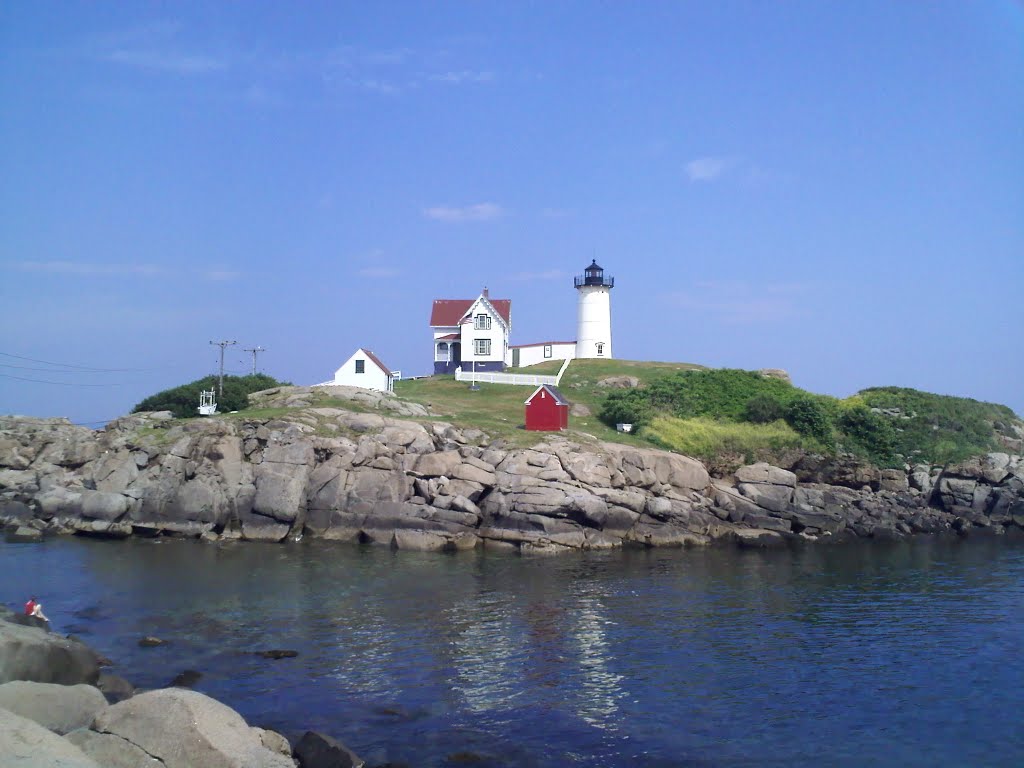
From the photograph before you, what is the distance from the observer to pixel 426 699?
60.8ft

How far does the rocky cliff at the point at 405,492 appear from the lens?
118ft

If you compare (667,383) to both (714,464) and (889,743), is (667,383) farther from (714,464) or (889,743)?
(889,743)

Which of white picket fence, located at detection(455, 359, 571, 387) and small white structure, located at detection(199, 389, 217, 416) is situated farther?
white picket fence, located at detection(455, 359, 571, 387)

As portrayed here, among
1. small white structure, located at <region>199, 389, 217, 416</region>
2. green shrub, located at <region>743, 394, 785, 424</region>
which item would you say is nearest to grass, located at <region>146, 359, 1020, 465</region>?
green shrub, located at <region>743, 394, 785, 424</region>

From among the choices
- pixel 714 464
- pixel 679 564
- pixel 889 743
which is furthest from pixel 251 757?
pixel 714 464

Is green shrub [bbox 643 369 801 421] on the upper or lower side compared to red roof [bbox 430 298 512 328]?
lower

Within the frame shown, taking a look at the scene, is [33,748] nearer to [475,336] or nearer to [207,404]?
[207,404]

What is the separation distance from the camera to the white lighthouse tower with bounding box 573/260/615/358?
71250mm

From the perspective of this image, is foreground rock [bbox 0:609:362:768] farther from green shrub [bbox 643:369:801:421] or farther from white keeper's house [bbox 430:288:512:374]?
white keeper's house [bbox 430:288:512:374]

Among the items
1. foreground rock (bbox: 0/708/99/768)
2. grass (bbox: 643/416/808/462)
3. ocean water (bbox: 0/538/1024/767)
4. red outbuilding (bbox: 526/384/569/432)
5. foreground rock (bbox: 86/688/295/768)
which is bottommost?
ocean water (bbox: 0/538/1024/767)

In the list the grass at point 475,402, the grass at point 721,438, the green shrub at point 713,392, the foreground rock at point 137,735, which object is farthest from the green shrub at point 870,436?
the foreground rock at point 137,735

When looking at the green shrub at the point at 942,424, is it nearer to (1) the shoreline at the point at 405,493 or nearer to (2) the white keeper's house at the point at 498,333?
(1) the shoreline at the point at 405,493

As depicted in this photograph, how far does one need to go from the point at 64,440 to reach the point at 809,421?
1542 inches

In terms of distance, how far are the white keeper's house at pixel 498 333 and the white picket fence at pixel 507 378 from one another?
156 cm
